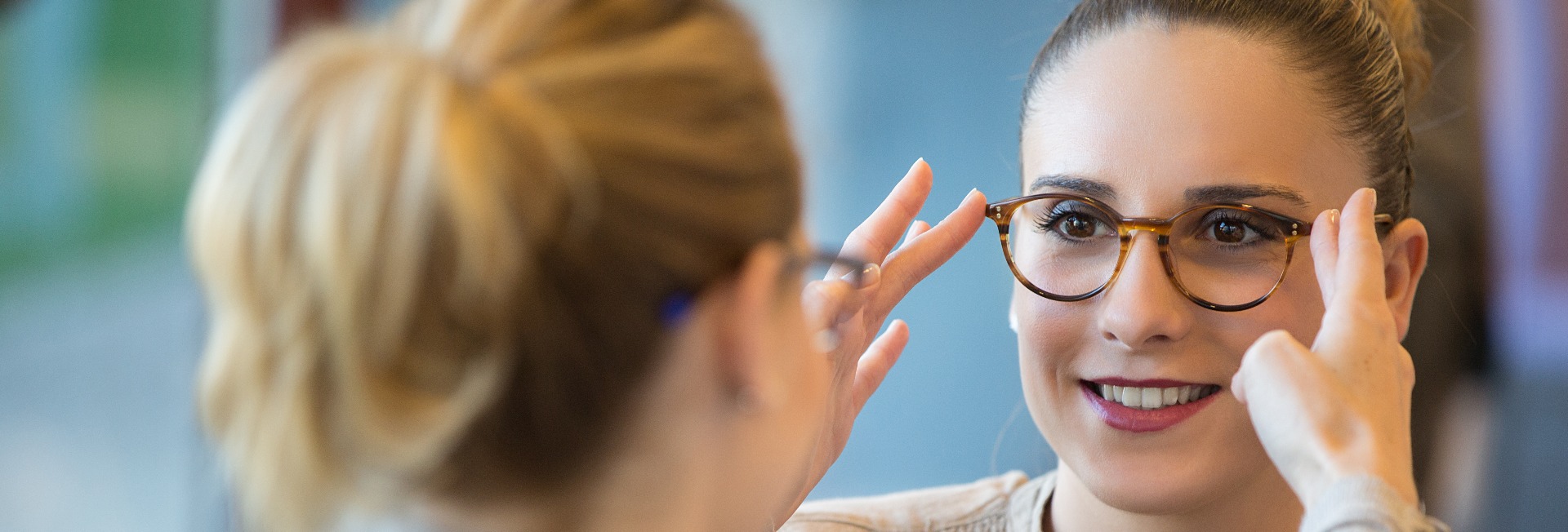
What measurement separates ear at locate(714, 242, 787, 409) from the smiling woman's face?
52 centimetres

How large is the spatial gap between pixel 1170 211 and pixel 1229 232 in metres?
0.06

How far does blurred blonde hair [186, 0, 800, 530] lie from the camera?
2.35 ft

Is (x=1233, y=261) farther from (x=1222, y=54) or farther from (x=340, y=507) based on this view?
(x=340, y=507)

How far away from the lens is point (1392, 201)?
133cm

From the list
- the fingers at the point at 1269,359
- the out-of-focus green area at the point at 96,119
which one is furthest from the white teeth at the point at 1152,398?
the out-of-focus green area at the point at 96,119

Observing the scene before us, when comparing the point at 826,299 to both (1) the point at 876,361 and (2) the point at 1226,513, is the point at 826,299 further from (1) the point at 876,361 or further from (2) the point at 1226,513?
(2) the point at 1226,513

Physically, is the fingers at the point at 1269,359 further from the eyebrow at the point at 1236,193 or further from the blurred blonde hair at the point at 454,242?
the blurred blonde hair at the point at 454,242

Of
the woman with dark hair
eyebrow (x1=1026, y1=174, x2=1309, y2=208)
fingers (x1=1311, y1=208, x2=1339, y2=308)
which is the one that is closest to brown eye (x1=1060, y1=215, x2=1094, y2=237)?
the woman with dark hair

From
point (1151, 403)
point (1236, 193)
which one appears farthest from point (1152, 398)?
point (1236, 193)

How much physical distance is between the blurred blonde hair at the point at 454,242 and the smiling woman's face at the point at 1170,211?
0.57 metres

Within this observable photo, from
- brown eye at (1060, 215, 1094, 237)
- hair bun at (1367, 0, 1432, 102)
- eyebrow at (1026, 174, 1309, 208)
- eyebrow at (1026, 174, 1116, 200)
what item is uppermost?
hair bun at (1367, 0, 1432, 102)

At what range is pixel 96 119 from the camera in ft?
6.53

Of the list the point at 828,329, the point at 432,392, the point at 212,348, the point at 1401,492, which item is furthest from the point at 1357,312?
the point at 212,348

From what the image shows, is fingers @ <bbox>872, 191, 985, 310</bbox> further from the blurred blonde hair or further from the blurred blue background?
the blurred blonde hair
